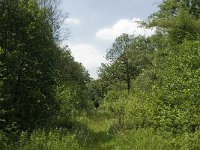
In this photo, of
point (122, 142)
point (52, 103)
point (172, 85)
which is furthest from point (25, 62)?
point (172, 85)

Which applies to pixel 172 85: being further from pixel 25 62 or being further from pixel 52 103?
pixel 25 62

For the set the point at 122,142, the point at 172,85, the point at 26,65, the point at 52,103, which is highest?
the point at 26,65

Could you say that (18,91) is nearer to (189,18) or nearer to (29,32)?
(29,32)

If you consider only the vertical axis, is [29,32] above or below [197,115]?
above

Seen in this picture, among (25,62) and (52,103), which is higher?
(25,62)

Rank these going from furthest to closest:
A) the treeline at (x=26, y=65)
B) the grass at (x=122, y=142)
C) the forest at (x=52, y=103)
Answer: the treeline at (x=26, y=65)
the forest at (x=52, y=103)
the grass at (x=122, y=142)

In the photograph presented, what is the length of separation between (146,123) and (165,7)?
14.6 meters

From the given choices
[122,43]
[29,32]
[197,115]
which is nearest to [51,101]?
[29,32]

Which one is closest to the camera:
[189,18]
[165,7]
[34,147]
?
[34,147]

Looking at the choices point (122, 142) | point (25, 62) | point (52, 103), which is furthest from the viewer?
point (52, 103)

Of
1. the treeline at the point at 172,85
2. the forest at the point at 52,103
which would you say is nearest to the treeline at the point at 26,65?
the forest at the point at 52,103

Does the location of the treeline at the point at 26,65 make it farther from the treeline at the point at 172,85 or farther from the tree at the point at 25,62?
the treeline at the point at 172,85

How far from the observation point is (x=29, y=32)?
18.2 metres

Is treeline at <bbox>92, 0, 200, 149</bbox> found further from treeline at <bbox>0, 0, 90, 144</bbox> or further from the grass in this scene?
treeline at <bbox>0, 0, 90, 144</bbox>
